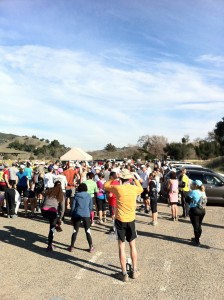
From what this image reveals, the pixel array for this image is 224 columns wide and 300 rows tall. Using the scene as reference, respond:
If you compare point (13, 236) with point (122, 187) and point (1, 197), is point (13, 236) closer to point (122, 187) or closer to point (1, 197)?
point (1, 197)

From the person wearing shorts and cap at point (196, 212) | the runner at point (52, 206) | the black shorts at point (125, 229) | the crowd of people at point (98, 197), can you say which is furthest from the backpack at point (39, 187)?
the black shorts at point (125, 229)

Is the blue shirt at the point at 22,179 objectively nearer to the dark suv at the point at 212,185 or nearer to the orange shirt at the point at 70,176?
the orange shirt at the point at 70,176

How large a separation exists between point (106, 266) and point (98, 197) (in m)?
4.29

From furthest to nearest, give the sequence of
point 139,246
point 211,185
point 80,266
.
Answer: point 211,185
point 139,246
point 80,266

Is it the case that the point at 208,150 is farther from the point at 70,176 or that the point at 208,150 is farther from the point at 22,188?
the point at 22,188

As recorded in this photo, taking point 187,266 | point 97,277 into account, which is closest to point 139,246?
point 187,266

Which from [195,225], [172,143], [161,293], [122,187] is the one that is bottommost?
[161,293]

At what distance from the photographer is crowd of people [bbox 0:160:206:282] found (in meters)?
6.36

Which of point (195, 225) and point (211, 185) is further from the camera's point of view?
point (211, 185)

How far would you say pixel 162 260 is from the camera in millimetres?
7246

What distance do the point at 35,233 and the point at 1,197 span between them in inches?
136

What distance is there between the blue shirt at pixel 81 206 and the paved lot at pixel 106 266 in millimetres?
869

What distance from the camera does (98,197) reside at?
1105 cm

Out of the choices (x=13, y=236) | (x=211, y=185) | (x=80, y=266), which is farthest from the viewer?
(x=211, y=185)
